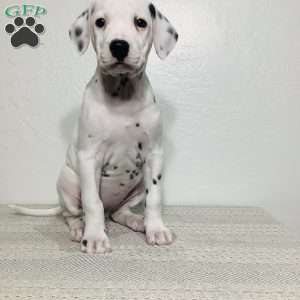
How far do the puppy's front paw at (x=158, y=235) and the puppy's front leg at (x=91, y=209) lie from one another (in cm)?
15

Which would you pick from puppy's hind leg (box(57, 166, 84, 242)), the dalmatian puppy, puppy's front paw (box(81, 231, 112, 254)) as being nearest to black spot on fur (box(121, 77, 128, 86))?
the dalmatian puppy

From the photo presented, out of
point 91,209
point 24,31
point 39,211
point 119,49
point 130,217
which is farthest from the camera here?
point 24,31

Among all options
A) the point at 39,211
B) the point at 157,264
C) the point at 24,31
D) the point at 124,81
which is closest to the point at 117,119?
the point at 124,81

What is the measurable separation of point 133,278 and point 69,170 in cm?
57

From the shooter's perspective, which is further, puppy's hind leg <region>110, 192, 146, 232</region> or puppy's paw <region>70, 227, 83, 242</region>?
puppy's hind leg <region>110, 192, 146, 232</region>

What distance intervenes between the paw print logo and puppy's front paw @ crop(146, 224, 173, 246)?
1.04 metres

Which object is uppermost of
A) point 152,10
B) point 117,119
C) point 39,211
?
point 152,10

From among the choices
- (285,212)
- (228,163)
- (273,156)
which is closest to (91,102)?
(228,163)

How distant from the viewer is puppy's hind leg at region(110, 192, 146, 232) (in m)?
1.54

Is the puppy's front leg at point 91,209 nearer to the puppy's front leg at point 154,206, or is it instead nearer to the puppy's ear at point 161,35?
the puppy's front leg at point 154,206

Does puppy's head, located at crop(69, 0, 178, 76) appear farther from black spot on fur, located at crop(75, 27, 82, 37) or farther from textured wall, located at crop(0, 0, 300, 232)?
textured wall, located at crop(0, 0, 300, 232)

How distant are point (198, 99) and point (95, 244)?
93 cm

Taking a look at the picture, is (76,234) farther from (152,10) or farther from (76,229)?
(152,10)

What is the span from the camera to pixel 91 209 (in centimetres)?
135
